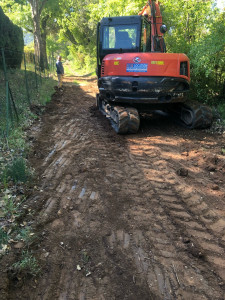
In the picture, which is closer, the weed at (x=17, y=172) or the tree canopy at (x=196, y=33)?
the weed at (x=17, y=172)

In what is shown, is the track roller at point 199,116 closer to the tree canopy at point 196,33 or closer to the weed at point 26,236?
the tree canopy at point 196,33

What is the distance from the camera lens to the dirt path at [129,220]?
2295 mm

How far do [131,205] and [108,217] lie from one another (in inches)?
15.4

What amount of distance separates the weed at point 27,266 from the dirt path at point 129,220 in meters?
0.07

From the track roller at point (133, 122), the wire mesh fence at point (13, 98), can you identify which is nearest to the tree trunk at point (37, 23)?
the wire mesh fence at point (13, 98)

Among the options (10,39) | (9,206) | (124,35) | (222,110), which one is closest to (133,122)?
(124,35)

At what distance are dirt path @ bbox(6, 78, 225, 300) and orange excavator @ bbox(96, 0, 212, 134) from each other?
0.90m

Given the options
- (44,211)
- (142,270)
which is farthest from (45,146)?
(142,270)

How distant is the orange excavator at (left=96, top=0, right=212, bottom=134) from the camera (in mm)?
5883

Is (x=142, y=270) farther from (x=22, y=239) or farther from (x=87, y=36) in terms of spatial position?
(x=87, y=36)

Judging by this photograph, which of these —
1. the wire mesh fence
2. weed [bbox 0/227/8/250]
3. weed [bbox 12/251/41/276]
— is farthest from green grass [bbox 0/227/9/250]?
the wire mesh fence

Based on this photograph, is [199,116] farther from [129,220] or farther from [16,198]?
[16,198]

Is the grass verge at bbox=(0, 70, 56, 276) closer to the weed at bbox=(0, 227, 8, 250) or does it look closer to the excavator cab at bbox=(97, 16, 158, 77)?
the weed at bbox=(0, 227, 8, 250)

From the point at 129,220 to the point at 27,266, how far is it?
1271mm
